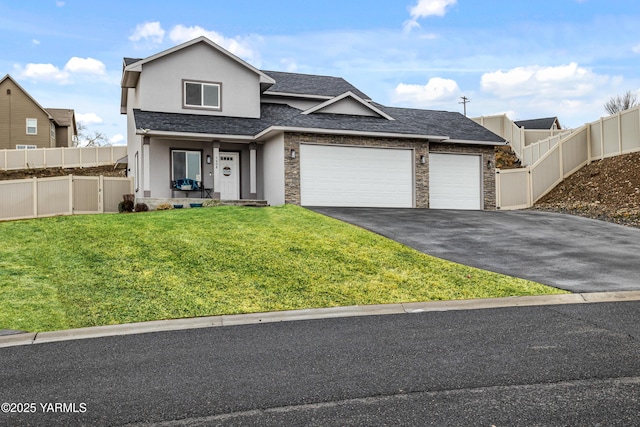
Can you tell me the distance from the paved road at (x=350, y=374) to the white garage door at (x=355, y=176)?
14.9 metres

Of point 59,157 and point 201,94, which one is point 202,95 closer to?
point 201,94

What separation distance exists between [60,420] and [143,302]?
211 inches

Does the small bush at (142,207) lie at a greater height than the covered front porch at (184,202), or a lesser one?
lesser

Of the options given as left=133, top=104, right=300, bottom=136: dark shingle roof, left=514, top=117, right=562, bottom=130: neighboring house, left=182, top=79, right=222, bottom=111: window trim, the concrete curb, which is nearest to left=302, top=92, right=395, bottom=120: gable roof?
left=133, top=104, right=300, bottom=136: dark shingle roof

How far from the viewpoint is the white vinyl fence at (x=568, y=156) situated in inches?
1080

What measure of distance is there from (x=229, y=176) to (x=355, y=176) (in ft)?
20.0

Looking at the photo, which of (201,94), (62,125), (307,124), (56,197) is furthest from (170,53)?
(62,125)

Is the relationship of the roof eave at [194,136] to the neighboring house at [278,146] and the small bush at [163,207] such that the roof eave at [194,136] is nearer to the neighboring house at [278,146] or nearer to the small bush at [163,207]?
the neighboring house at [278,146]

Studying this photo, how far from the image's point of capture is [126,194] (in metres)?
26.8

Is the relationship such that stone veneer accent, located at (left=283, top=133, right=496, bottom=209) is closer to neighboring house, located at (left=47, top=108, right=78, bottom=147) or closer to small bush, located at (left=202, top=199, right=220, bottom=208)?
small bush, located at (left=202, top=199, right=220, bottom=208)

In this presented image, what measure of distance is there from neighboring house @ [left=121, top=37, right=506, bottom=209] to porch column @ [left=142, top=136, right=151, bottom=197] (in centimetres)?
5

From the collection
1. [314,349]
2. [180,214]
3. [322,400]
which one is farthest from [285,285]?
[180,214]

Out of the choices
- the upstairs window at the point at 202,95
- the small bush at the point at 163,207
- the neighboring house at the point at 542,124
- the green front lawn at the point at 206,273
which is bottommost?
the green front lawn at the point at 206,273

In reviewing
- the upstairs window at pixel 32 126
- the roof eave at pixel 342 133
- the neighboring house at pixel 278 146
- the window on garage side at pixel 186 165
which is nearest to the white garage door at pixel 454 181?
the neighboring house at pixel 278 146
